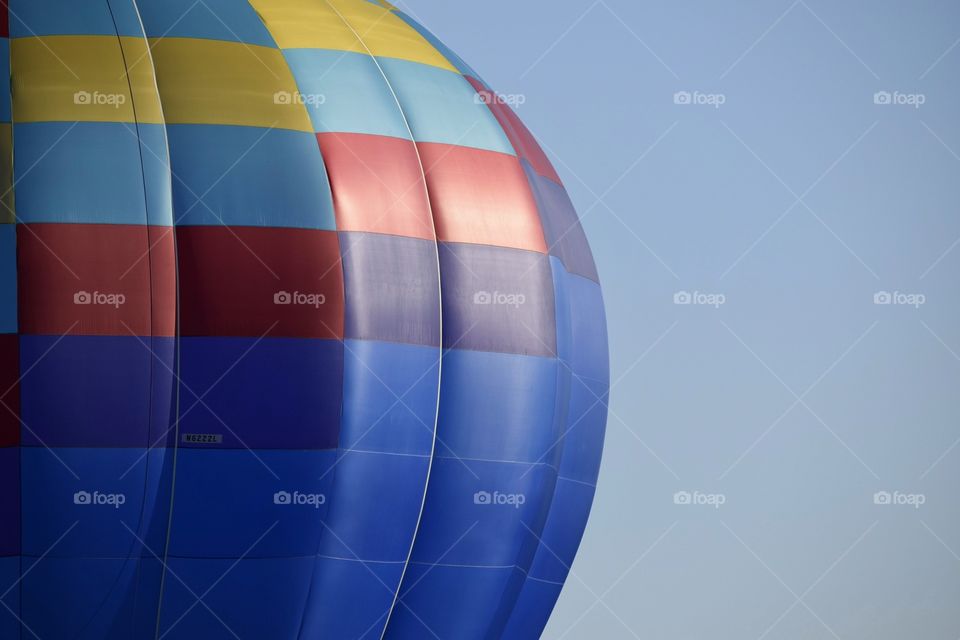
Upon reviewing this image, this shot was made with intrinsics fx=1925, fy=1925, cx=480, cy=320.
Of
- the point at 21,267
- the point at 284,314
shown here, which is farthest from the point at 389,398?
the point at 21,267

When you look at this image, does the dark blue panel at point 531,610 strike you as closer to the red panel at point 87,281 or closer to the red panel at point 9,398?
the red panel at point 87,281

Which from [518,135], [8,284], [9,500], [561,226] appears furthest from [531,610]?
[8,284]

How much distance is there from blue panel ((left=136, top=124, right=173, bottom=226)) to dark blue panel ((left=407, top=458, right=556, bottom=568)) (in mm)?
2706

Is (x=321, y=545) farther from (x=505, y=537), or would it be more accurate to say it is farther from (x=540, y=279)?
(x=540, y=279)

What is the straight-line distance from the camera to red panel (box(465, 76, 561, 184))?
50.8 ft

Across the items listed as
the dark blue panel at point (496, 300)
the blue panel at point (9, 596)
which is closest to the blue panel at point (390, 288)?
the dark blue panel at point (496, 300)

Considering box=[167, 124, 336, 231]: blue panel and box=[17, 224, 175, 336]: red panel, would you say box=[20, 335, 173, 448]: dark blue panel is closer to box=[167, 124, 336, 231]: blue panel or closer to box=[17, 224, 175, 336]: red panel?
box=[17, 224, 175, 336]: red panel

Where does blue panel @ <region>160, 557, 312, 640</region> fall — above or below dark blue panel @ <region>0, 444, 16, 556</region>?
below

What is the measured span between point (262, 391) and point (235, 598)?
4.71ft

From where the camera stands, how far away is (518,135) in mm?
15781

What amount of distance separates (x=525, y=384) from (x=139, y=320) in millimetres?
3036

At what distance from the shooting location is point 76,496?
12789mm

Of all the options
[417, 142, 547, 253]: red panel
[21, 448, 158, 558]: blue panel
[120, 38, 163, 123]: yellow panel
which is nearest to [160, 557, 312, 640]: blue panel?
[21, 448, 158, 558]: blue panel

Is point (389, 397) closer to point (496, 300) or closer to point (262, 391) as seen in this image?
point (262, 391)
